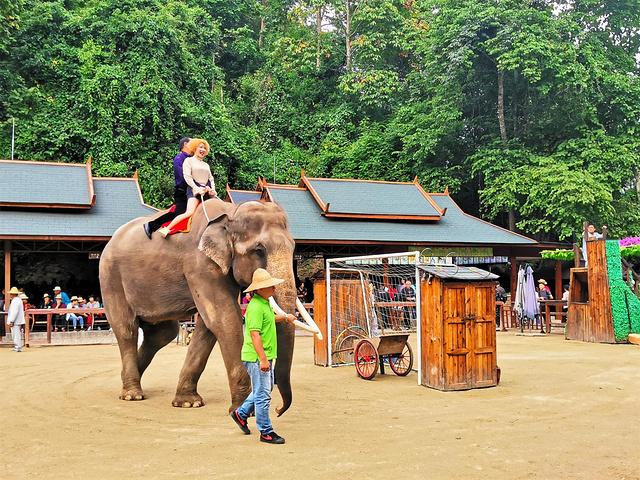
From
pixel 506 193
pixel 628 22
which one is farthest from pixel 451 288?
pixel 628 22

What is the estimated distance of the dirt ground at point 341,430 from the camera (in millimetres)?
5320

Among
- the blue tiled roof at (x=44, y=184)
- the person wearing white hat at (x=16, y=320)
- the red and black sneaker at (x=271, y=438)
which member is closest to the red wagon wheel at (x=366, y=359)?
the red and black sneaker at (x=271, y=438)

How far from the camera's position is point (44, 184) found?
22016mm

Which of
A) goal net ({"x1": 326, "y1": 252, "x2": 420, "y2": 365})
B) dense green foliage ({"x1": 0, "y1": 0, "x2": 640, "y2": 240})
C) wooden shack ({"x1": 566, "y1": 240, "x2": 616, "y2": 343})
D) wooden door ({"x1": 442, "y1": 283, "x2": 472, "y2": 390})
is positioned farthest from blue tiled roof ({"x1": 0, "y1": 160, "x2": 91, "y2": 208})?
wooden shack ({"x1": 566, "y1": 240, "x2": 616, "y2": 343})

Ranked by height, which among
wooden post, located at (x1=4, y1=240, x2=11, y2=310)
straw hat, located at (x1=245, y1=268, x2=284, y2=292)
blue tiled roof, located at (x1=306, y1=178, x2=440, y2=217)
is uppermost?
blue tiled roof, located at (x1=306, y1=178, x2=440, y2=217)

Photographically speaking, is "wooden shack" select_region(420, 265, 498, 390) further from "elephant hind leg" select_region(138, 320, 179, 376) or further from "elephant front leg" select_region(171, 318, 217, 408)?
"elephant hind leg" select_region(138, 320, 179, 376)

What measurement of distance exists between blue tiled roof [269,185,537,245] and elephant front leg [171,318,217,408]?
13074 millimetres

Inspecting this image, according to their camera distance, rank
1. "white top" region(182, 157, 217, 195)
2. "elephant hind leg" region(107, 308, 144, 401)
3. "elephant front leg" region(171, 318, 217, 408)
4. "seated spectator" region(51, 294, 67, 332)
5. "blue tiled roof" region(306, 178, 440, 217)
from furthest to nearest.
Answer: "blue tiled roof" region(306, 178, 440, 217) → "seated spectator" region(51, 294, 67, 332) → "elephant hind leg" region(107, 308, 144, 401) → "elephant front leg" region(171, 318, 217, 408) → "white top" region(182, 157, 217, 195)

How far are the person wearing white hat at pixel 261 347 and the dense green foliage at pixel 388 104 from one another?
2593cm

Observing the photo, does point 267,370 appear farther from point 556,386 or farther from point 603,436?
point 556,386

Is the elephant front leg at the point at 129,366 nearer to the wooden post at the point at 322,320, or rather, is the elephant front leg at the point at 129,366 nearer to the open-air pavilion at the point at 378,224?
the wooden post at the point at 322,320

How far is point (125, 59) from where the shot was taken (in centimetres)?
3228

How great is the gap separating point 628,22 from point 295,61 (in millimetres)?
20125

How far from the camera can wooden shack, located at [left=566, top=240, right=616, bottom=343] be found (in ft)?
55.2
